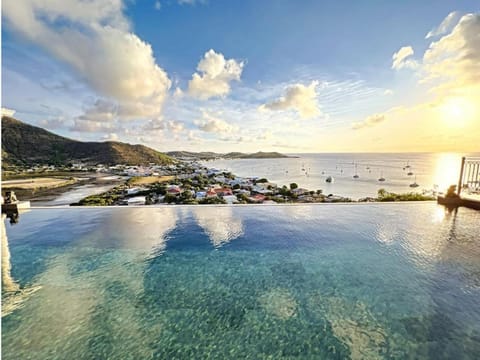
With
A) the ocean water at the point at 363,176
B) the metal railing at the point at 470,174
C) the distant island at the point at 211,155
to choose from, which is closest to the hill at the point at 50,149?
the ocean water at the point at 363,176

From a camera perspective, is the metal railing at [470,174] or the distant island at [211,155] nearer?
the metal railing at [470,174]

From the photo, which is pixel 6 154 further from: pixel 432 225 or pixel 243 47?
pixel 432 225

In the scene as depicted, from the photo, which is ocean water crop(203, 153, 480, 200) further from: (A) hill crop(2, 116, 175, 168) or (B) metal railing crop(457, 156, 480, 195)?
(A) hill crop(2, 116, 175, 168)

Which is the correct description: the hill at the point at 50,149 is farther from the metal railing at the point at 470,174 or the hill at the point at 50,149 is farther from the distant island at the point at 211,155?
the metal railing at the point at 470,174

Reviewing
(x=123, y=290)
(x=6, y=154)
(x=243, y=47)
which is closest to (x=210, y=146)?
(x=6, y=154)

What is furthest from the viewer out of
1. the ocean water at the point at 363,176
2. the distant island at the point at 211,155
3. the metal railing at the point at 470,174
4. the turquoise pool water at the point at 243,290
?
the distant island at the point at 211,155

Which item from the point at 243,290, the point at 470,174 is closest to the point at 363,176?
the point at 470,174
